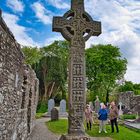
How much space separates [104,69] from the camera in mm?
44312

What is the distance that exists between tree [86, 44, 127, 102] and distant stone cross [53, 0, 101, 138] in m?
34.5

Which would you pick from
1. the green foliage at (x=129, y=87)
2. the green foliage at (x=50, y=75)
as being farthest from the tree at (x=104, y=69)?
the green foliage at (x=129, y=87)

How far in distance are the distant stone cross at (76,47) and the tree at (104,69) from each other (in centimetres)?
3447

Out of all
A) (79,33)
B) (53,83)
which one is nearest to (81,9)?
(79,33)

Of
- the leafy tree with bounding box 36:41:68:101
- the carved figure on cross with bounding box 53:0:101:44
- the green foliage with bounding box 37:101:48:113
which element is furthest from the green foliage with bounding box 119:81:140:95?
the carved figure on cross with bounding box 53:0:101:44

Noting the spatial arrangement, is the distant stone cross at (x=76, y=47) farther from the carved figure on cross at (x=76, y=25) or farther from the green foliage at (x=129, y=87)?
the green foliage at (x=129, y=87)

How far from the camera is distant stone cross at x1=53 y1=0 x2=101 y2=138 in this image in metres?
7.66

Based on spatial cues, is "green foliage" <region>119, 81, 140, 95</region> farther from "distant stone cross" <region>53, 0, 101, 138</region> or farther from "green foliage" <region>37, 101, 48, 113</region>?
"distant stone cross" <region>53, 0, 101, 138</region>

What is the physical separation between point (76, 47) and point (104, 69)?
36602 millimetres

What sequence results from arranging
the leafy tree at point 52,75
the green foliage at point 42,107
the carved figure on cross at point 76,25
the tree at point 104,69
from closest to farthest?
1. the carved figure on cross at point 76,25
2. the green foliage at point 42,107
3. the leafy tree at point 52,75
4. the tree at point 104,69

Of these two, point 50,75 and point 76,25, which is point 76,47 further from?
point 50,75

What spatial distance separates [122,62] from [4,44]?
40.8 metres

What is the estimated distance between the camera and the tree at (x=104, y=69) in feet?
142

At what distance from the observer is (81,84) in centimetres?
785
